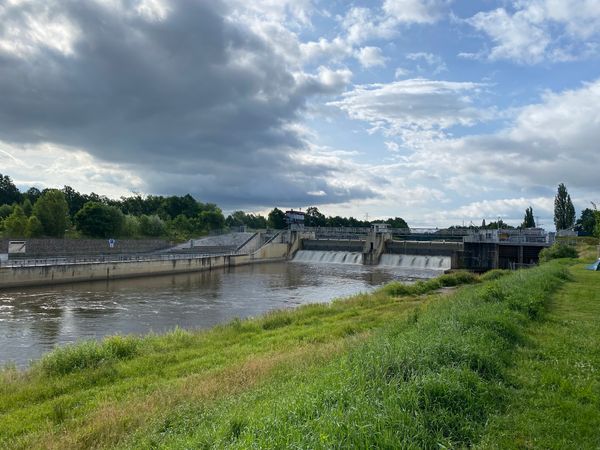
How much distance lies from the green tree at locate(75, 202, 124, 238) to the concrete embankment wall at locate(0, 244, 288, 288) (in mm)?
25935

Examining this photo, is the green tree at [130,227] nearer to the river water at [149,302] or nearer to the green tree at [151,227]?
the green tree at [151,227]

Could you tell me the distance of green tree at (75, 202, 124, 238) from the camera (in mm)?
73438

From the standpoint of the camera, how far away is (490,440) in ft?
16.4

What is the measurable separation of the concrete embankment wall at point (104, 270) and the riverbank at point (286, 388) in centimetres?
2815

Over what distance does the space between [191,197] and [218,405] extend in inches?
4897

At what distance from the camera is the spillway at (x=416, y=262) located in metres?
57.5

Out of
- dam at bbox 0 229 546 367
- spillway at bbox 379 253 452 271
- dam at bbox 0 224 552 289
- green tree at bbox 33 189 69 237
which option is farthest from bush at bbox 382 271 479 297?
green tree at bbox 33 189 69 237

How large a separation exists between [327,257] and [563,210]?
54.8 m

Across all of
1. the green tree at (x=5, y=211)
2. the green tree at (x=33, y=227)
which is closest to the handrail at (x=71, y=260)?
the green tree at (x=33, y=227)

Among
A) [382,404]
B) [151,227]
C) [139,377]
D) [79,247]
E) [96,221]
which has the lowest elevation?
[139,377]

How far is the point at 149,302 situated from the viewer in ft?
102

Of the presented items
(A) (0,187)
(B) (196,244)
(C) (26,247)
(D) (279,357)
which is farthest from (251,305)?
(A) (0,187)

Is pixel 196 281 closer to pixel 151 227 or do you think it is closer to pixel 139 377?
pixel 139 377

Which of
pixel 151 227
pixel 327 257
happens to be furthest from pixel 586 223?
pixel 151 227
